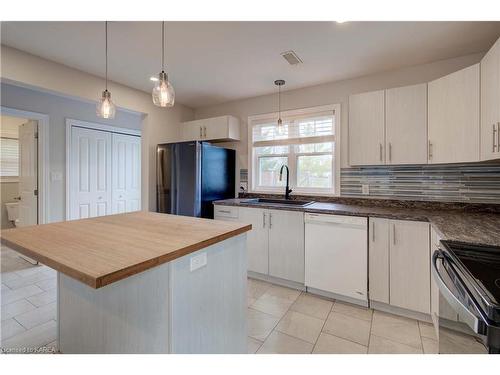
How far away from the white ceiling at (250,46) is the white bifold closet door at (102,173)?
5.15 feet

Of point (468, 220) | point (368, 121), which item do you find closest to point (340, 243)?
point (468, 220)

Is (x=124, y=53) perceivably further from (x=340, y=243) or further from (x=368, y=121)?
(x=340, y=243)

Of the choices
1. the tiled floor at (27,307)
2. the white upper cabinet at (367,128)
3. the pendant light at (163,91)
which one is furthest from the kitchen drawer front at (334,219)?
the tiled floor at (27,307)

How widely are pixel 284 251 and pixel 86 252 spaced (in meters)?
1.99

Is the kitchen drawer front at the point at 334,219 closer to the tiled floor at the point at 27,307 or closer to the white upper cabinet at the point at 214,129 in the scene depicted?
the white upper cabinet at the point at 214,129

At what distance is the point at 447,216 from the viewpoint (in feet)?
6.75

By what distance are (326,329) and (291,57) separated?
97.1 inches

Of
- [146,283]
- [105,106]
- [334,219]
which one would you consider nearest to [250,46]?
[105,106]

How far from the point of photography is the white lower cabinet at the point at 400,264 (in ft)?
6.52

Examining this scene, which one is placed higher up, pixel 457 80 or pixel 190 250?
pixel 457 80

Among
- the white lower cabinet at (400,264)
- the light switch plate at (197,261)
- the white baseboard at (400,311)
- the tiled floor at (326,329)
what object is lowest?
the tiled floor at (326,329)

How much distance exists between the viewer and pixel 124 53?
2334 mm

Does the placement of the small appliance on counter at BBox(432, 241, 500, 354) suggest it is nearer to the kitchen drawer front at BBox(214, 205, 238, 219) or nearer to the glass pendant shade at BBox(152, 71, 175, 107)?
the glass pendant shade at BBox(152, 71, 175, 107)

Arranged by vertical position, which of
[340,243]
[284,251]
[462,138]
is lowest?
[284,251]
